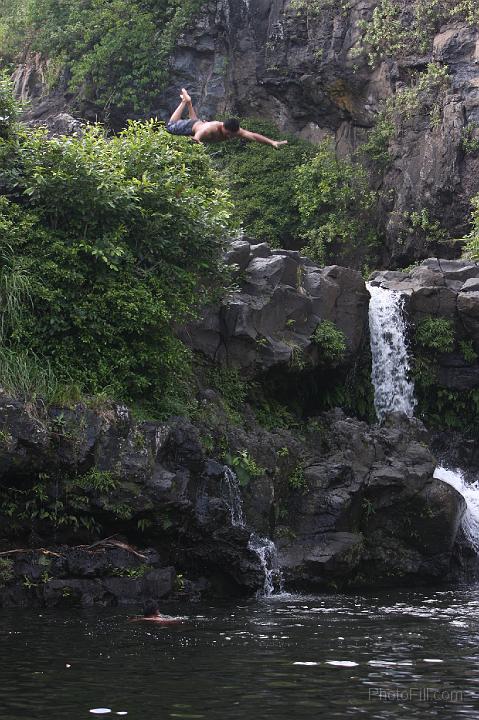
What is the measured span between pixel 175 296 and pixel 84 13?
80.5ft

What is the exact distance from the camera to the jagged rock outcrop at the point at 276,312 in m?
18.9

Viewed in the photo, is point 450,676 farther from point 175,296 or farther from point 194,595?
point 175,296

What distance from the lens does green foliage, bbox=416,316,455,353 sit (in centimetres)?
2184

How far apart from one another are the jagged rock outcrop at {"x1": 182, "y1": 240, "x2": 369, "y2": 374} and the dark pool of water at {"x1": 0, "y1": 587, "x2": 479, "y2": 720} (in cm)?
681

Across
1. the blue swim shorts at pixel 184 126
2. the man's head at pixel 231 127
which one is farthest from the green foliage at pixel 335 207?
the man's head at pixel 231 127

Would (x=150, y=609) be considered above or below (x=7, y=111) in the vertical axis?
below

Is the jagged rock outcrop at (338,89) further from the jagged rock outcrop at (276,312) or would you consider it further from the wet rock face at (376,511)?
the wet rock face at (376,511)

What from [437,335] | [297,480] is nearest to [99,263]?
[297,480]

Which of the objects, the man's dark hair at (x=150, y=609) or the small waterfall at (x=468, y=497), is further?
the small waterfall at (x=468, y=497)

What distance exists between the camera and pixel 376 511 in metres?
17.4

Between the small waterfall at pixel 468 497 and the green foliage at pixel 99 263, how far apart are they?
604 cm

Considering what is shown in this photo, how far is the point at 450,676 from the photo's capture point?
8.54m

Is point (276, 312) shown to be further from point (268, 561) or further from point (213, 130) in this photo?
point (268, 561)

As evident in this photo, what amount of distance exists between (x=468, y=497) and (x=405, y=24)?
60.3ft
